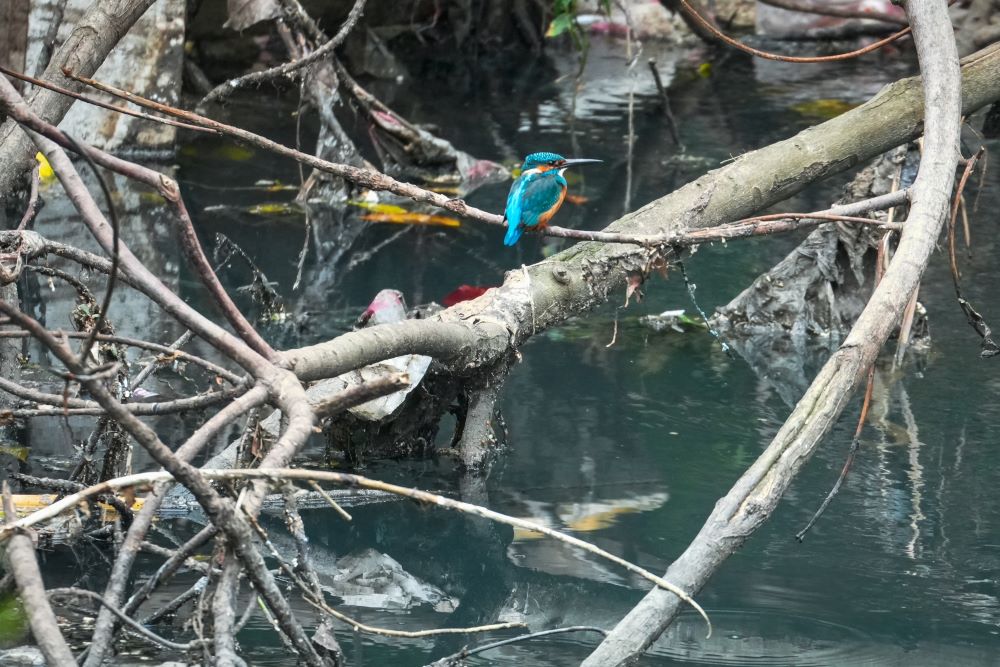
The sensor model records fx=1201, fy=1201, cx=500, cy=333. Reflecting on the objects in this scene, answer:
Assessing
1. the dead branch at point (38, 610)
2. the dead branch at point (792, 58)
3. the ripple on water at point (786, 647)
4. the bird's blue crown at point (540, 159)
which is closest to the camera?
the dead branch at point (38, 610)

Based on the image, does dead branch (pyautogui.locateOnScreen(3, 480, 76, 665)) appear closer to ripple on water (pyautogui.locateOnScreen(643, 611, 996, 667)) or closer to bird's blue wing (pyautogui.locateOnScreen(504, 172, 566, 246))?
ripple on water (pyautogui.locateOnScreen(643, 611, 996, 667))

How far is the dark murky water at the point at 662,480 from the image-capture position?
273 centimetres

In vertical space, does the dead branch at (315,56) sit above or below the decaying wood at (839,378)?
above

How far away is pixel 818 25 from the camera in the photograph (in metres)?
11.1

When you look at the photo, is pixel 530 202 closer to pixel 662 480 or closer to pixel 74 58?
pixel 662 480

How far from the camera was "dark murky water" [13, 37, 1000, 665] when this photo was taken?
2.73 meters

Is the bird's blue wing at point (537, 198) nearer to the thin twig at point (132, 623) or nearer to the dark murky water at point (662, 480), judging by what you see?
the dark murky water at point (662, 480)

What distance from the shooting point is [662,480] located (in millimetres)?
3518

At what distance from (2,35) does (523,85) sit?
20.3 feet

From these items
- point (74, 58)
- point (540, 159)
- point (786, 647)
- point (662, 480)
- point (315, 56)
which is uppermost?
point (315, 56)

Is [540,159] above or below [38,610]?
above

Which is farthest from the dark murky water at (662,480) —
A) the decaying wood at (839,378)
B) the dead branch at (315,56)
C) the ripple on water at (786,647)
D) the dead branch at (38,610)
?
the dead branch at (38,610)

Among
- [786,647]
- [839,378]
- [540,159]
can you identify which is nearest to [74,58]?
[540,159]

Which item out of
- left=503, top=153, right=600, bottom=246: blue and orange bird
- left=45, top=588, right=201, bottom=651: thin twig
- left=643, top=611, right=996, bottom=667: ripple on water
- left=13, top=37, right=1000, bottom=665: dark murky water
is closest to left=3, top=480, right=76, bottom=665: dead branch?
left=45, top=588, right=201, bottom=651: thin twig
